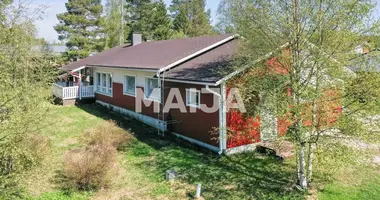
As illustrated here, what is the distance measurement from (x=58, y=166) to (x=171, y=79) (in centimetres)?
563

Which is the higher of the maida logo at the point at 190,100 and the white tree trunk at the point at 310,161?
the maida logo at the point at 190,100

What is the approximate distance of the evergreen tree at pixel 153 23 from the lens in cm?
4175

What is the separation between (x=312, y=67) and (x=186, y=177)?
→ 486 cm

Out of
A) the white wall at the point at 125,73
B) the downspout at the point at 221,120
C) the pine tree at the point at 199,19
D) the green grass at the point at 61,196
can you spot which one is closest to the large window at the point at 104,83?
the white wall at the point at 125,73

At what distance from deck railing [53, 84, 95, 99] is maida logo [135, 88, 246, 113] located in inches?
285

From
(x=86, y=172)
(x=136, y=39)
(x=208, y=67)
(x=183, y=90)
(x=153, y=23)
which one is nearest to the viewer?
(x=86, y=172)

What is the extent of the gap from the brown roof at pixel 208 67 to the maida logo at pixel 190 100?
0.57m

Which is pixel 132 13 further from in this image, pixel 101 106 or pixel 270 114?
pixel 270 114

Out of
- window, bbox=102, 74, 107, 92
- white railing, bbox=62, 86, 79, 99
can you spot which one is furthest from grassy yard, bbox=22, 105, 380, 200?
white railing, bbox=62, 86, 79, 99

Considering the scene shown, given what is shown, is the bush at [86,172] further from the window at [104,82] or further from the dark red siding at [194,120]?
the window at [104,82]

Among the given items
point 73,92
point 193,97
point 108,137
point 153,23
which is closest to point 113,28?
point 153,23

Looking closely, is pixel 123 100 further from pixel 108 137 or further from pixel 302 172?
pixel 302 172

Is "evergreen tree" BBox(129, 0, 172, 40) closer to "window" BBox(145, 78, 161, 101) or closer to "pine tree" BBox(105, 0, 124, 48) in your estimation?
"pine tree" BBox(105, 0, 124, 48)

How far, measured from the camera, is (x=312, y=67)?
7484mm
